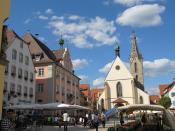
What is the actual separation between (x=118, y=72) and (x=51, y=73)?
1047 inches

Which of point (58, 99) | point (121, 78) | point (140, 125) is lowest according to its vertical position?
point (140, 125)

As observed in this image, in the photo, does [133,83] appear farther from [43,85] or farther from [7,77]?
[7,77]

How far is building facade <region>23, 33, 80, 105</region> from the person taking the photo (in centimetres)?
5584

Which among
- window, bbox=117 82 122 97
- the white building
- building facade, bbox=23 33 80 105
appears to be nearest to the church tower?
window, bbox=117 82 122 97

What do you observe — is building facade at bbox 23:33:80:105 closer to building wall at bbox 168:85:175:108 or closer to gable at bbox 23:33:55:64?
gable at bbox 23:33:55:64

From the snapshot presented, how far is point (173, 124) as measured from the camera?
17984 mm

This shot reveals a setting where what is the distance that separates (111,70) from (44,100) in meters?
28.5

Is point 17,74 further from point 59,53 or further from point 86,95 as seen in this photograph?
point 86,95

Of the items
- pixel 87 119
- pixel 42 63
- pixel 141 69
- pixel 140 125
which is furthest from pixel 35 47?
pixel 141 69

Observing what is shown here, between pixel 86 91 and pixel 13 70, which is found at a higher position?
pixel 86 91

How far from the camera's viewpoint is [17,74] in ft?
151

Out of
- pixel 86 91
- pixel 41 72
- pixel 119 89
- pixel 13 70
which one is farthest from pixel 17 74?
pixel 86 91

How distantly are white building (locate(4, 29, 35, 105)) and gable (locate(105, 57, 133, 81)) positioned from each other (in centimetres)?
3149

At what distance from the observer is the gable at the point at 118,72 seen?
7788cm
